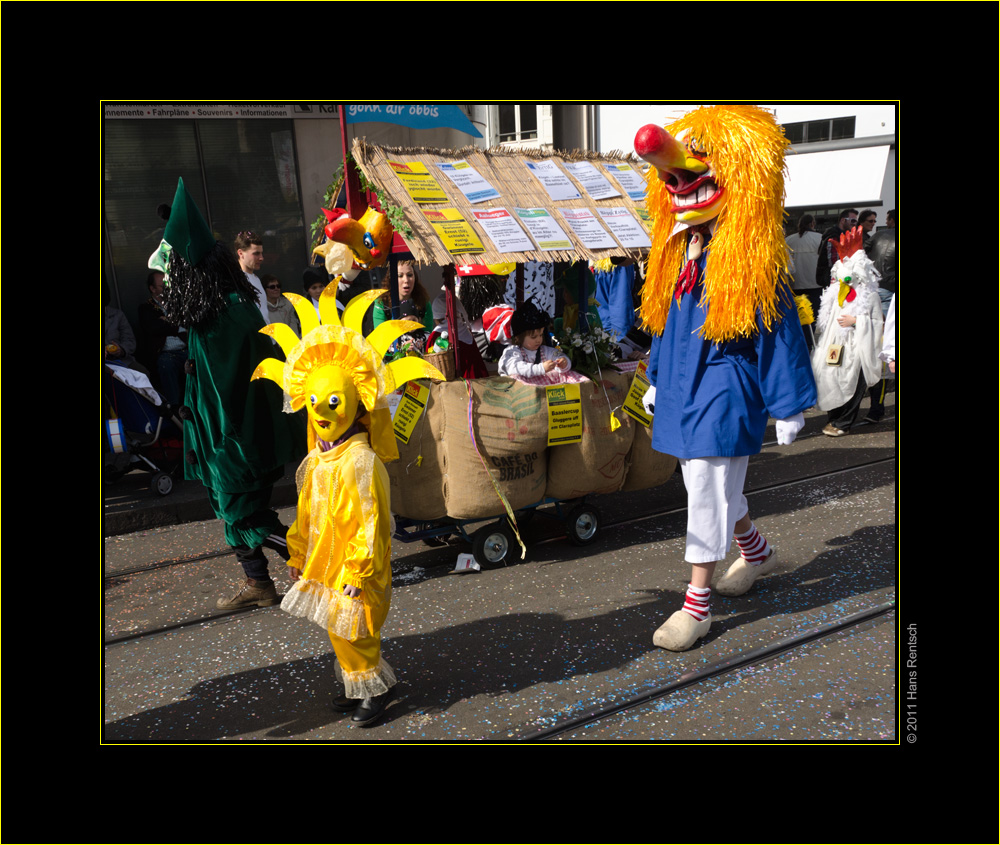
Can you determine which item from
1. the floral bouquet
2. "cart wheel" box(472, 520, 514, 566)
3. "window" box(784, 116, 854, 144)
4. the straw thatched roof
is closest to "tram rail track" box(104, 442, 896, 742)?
"cart wheel" box(472, 520, 514, 566)

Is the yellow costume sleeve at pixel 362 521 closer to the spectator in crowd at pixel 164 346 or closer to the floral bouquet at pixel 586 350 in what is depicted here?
the floral bouquet at pixel 586 350

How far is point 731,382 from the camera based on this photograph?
11.8 feet

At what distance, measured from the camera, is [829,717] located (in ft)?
10.0

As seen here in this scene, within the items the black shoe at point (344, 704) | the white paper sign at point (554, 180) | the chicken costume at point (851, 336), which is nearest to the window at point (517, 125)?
the chicken costume at point (851, 336)

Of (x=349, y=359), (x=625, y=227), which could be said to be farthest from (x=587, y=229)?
Answer: (x=349, y=359)

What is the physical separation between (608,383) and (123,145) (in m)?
7.03

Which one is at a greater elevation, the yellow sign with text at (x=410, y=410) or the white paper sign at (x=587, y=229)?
the white paper sign at (x=587, y=229)

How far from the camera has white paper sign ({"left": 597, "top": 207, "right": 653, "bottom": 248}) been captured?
16.6 feet

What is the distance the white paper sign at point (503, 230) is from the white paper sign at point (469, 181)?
0.13 m

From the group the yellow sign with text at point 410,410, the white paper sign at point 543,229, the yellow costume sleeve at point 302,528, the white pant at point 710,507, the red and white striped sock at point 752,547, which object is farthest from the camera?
the white paper sign at point 543,229

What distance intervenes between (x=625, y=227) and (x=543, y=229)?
0.66 m

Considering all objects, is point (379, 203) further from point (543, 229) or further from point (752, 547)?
point (752, 547)

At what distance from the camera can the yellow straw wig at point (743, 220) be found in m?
3.38
